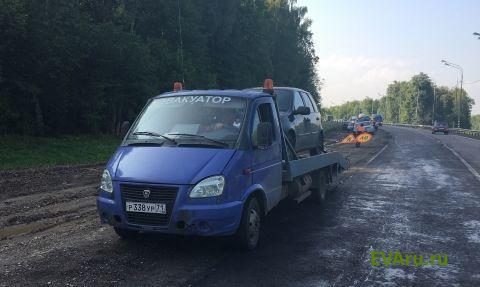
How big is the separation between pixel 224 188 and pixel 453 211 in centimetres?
563

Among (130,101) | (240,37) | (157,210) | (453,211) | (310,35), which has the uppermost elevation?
(310,35)

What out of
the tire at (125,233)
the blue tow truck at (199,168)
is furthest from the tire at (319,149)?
the tire at (125,233)

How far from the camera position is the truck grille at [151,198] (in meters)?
5.29

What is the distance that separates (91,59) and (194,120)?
20323 mm

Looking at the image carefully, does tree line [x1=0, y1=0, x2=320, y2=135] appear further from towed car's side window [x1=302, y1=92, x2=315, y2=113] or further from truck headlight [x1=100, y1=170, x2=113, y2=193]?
truck headlight [x1=100, y1=170, x2=113, y2=193]

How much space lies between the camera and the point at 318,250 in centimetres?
619

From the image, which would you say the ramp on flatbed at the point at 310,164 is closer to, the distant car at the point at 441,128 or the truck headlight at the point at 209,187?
the truck headlight at the point at 209,187

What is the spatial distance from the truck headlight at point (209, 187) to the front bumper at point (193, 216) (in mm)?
65

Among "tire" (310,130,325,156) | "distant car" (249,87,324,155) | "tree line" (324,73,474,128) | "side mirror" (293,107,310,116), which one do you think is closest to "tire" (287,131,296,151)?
"distant car" (249,87,324,155)

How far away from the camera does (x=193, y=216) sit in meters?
5.25

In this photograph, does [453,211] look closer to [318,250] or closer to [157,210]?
[318,250]

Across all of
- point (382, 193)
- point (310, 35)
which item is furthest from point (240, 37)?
point (382, 193)

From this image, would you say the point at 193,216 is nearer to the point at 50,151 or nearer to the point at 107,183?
the point at 107,183

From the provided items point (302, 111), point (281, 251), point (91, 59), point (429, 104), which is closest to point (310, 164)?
point (302, 111)
